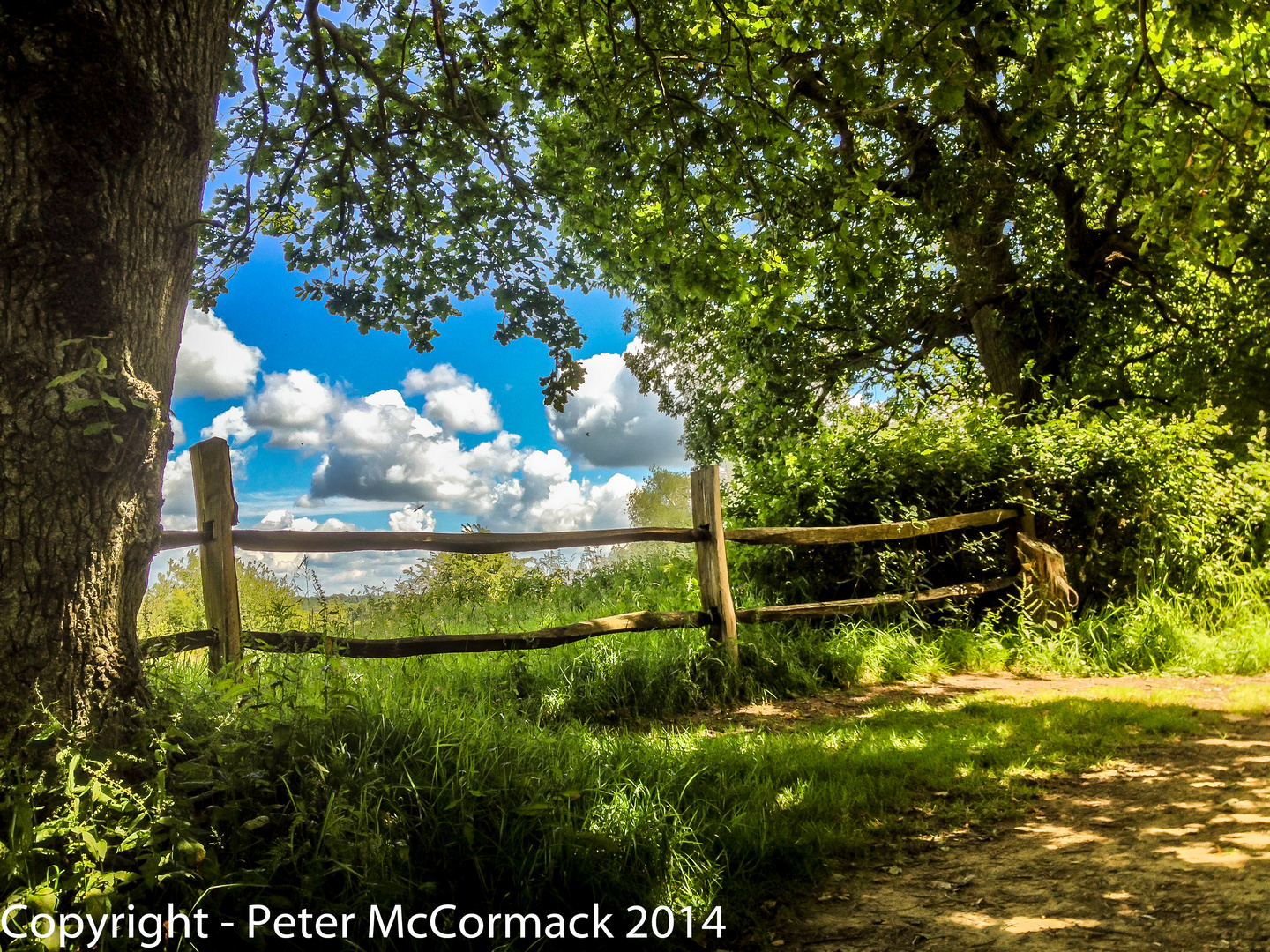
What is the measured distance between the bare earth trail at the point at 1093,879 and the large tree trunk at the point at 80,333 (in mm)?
2593

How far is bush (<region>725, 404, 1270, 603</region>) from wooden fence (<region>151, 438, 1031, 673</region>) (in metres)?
0.31

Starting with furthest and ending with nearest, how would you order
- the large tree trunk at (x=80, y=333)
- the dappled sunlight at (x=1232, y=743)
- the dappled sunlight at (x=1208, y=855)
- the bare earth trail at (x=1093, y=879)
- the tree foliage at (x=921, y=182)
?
the tree foliage at (x=921, y=182) → the dappled sunlight at (x=1232, y=743) → the dappled sunlight at (x=1208, y=855) → the bare earth trail at (x=1093, y=879) → the large tree trunk at (x=80, y=333)

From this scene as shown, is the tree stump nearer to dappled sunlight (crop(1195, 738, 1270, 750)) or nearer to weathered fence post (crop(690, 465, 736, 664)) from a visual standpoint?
dappled sunlight (crop(1195, 738, 1270, 750))

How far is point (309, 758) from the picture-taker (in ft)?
9.18

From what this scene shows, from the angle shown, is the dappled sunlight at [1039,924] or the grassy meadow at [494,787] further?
the dappled sunlight at [1039,924]

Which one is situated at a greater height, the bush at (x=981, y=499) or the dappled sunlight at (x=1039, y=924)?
the bush at (x=981, y=499)

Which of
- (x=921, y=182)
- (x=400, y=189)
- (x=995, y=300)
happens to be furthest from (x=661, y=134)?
(x=995, y=300)

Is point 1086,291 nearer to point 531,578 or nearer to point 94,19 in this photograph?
point 531,578

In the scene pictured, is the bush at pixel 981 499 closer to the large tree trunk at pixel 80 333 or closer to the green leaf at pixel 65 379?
the large tree trunk at pixel 80 333

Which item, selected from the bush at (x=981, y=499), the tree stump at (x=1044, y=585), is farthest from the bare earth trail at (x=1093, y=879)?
the bush at (x=981, y=499)

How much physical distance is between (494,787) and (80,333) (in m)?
2.11

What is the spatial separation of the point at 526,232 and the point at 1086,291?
850 centimetres

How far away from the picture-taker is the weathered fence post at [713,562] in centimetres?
646

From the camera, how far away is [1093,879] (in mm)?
3260
